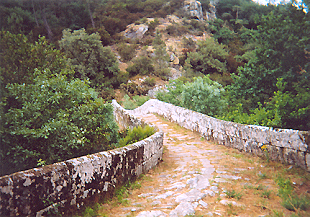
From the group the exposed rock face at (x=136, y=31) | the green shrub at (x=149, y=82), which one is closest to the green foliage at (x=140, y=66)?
the green shrub at (x=149, y=82)

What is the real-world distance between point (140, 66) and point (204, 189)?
26218mm

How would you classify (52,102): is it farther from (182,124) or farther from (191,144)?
(182,124)

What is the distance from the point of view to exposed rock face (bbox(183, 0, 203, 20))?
43.4m

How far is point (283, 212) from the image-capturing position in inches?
121

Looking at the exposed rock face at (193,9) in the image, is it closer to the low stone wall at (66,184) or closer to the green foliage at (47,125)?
the green foliage at (47,125)

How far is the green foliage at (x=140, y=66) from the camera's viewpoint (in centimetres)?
2878

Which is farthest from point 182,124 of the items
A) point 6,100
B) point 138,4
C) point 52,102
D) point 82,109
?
point 138,4

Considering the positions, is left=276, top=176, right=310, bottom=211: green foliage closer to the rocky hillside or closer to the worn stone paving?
the worn stone paving

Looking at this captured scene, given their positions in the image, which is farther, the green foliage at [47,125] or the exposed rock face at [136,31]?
the exposed rock face at [136,31]

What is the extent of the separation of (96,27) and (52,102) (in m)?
31.3

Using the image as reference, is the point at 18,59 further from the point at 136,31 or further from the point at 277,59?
the point at 136,31

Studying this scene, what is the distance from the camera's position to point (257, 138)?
5.78 m

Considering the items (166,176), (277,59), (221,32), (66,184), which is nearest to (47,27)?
(221,32)

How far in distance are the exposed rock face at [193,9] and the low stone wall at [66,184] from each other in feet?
144
